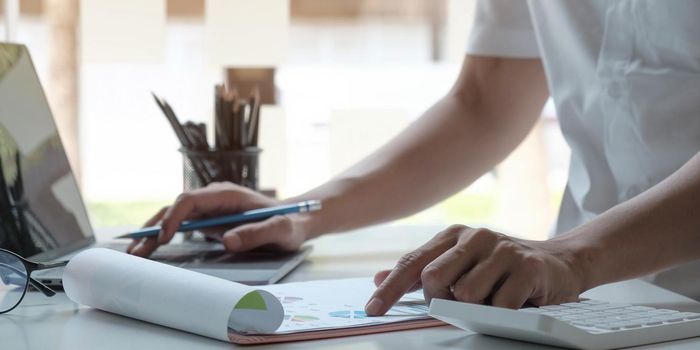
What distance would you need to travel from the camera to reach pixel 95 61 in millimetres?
2742

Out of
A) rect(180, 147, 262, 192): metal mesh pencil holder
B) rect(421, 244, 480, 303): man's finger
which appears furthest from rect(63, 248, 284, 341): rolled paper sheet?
rect(180, 147, 262, 192): metal mesh pencil holder

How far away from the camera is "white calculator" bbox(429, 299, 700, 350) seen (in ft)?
2.03

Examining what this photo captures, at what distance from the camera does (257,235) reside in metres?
1.10

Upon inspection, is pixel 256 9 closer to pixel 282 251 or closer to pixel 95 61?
pixel 95 61

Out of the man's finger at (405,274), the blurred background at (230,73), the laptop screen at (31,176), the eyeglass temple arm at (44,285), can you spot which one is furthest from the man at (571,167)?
the blurred background at (230,73)

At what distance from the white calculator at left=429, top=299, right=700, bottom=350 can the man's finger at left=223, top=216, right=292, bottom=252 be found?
447mm

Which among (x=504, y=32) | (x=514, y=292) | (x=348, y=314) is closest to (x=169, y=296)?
(x=348, y=314)

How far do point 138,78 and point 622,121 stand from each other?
75.8 inches

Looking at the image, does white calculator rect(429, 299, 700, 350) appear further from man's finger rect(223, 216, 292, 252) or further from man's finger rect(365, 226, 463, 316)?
man's finger rect(223, 216, 292, 252)

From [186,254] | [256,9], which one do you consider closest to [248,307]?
[186,254]

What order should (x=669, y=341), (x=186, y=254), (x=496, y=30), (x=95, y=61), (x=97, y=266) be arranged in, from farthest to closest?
(x=95, y=61), (x=496, y=30), (x=186, y=254), (x=97, y=266), (x=669, y=341)

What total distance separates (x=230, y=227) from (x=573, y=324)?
62cm

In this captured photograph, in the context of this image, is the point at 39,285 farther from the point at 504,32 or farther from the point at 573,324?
the point at 504,32

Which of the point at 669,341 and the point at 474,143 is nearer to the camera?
the point at 669,341
